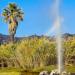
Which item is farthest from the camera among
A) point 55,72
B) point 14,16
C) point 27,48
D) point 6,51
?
point 14,16

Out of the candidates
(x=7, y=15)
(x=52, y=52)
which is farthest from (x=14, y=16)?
(x=52, y=52)

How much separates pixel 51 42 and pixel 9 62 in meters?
4.91

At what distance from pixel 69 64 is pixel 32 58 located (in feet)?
12.5

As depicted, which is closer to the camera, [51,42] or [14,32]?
[51,42]

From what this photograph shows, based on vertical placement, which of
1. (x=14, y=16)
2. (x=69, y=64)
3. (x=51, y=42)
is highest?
(x=14, y=16)

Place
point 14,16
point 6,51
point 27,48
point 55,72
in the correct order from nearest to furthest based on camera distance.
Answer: point 55,72, point 27,48, point 6,51, point 14,16

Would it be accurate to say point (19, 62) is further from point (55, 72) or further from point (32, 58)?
point (55, 72)

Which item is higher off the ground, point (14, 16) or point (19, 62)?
point (14, 16)

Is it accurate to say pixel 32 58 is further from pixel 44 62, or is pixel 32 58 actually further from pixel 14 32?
pixel 14 32

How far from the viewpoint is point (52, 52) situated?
36.3 metres

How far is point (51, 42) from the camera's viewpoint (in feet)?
124

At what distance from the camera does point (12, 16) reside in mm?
51938

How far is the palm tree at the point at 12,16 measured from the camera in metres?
51.0

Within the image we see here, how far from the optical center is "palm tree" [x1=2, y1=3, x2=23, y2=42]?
51.0 meters
